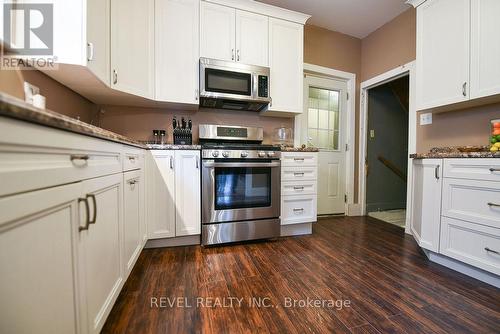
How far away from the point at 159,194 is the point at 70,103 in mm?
974

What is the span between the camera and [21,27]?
1098mm

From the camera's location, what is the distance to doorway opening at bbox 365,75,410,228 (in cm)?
329

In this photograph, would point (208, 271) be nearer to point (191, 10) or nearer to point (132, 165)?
point (132, 165)

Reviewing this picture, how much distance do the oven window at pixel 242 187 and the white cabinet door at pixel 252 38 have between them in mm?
1175

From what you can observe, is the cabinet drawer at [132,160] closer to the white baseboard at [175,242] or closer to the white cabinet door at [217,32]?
the white baseboard at [175,242]

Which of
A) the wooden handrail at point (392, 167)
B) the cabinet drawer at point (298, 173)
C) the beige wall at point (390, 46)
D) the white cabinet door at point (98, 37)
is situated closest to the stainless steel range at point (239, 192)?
the cabinet drawer at point (298, 173)

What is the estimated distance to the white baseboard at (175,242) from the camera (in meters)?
1.93

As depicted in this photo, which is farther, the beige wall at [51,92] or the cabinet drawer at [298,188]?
the cabinet drawer at [298,188]

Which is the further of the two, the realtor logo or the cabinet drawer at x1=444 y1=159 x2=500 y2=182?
the cabinet drawer at x1=444 y1=159 x2=500 y2=182

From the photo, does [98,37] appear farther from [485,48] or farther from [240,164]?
[485,48]

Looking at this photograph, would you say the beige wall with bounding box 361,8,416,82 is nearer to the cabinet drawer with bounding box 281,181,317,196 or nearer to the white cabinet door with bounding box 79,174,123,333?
the cabinet drawer with bounding box 281,181,317,196

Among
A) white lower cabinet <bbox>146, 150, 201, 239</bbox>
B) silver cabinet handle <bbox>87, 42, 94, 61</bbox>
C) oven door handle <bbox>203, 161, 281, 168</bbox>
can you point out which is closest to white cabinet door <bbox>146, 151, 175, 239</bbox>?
white lower cabinet <bbox>146, 150, 201, 239</bbox>

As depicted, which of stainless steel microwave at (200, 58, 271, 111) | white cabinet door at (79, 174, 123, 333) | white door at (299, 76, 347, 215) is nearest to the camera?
white cabinet door at (79, 174, 123, 333)

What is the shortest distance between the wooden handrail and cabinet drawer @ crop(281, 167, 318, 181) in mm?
1734
